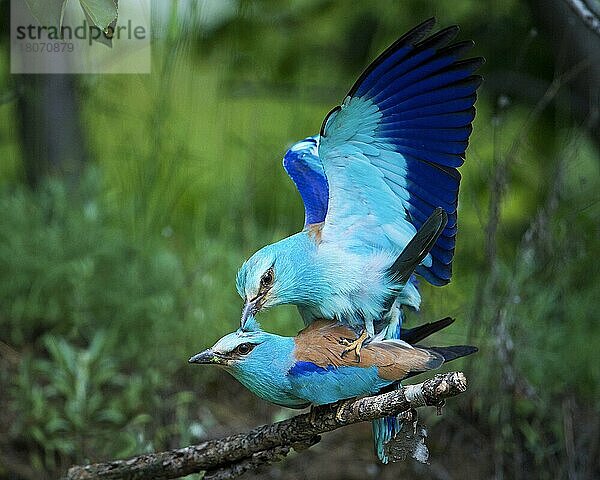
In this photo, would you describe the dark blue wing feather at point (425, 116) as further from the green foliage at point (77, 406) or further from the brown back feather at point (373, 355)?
the green foliage at point (77, 406)

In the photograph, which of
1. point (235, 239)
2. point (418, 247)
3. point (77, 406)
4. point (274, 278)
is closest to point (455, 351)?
point (418, 247)

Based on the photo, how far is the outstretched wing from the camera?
4.62 feet

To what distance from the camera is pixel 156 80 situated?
2842 millimetres

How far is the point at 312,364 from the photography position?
141 centimetres

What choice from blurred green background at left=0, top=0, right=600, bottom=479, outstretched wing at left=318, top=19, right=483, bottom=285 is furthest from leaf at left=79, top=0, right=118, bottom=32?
blurred green background at left=0, top=0, right=600, bottom=479

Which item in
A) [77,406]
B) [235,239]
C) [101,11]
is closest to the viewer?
[101,11]

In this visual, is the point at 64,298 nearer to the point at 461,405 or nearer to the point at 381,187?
the point at 461,405

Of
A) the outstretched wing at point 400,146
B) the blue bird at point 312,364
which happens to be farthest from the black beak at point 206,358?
the outstretched wing at point 400,146

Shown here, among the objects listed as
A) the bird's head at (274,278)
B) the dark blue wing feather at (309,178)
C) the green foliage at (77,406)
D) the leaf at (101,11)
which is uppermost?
the leaf at (101,11)

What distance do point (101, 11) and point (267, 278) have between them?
47 centimetres

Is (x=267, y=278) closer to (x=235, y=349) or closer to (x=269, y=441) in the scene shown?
(x=235, y=349)

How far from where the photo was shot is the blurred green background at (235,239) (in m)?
2.54

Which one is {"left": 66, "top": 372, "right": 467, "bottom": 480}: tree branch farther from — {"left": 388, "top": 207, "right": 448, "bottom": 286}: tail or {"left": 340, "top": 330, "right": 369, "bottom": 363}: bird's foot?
{"left": 388, "top": 207, "right": 448, "bottom": 286}: tail

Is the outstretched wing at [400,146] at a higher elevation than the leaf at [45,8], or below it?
below
